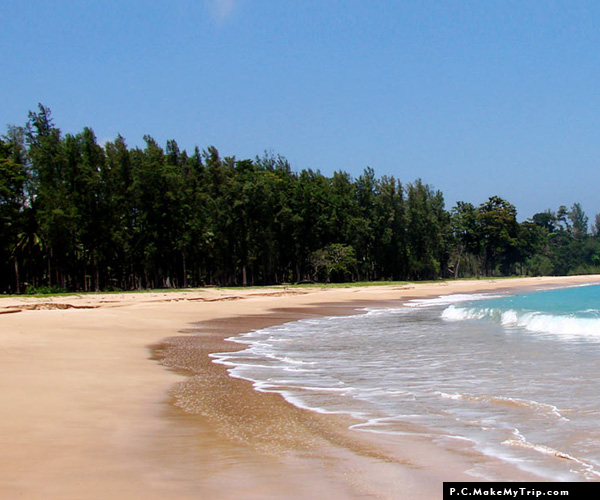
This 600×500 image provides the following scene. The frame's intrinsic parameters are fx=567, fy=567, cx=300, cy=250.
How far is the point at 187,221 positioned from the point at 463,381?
50.2 metres

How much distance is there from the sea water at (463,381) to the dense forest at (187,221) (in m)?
35.2

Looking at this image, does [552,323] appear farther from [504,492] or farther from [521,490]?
[504,492]

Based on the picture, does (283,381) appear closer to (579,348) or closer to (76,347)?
(76,347)

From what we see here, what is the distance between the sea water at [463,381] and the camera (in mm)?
6220

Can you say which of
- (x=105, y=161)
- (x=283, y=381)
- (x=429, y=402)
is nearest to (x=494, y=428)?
(x=429, y=402)

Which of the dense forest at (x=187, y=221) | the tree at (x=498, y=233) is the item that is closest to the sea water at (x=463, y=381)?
the dense forest at (x=187, y=221)

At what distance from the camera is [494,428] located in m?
6.72

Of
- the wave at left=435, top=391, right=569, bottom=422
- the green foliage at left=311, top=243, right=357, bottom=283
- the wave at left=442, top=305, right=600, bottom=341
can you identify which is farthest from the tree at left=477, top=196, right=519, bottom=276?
the wave at left=435, top=391, right=569, bottom=422

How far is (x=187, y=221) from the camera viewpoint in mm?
57781

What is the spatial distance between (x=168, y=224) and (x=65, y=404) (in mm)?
49660

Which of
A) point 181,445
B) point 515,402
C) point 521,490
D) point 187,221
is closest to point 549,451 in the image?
point 521,490

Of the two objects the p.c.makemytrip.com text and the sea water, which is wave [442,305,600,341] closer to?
the sea water

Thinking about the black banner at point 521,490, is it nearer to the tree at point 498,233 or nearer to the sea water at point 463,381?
the sea water at point 463,381

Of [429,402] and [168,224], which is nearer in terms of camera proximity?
[429,402]
